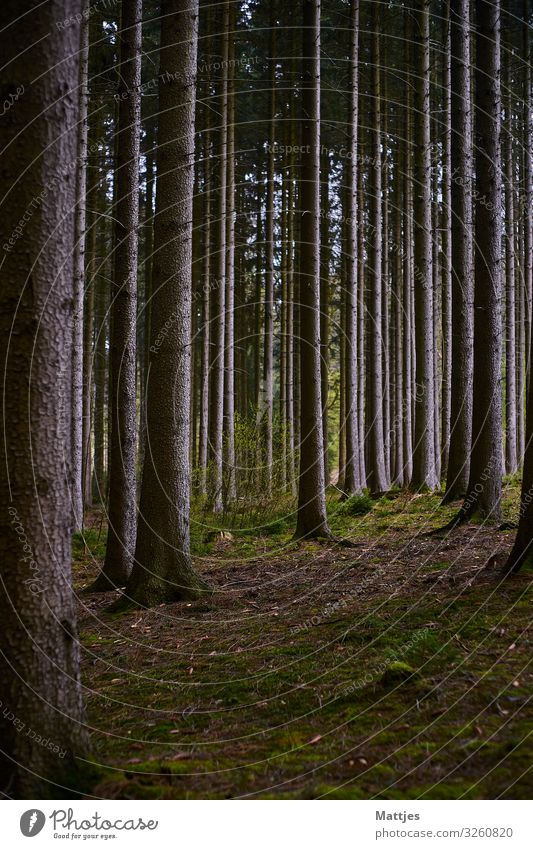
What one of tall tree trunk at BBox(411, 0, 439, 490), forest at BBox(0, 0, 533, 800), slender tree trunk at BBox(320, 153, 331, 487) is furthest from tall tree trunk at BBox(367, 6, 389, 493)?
slender tree trunk at BBox(320, 153, 331, 487)

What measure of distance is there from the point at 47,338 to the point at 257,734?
2.68 m

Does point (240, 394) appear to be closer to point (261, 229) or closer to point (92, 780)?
point (261, 229)

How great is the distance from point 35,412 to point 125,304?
579cm

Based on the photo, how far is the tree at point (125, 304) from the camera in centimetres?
886

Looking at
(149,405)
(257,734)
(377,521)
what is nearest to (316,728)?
(257,734)

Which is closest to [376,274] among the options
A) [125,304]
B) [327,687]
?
[125,304]

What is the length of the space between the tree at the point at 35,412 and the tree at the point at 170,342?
4183mm

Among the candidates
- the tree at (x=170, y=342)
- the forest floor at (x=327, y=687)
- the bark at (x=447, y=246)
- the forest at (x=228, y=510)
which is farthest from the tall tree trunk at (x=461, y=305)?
the tree at (x=170, y=342)

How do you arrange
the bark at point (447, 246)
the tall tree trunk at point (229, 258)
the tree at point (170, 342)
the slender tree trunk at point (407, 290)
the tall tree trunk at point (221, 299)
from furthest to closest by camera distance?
the slender tree trunk at point (407, 290) < the tall tree trunk at point (229, 258) < the bark at point (447, 246) < the tall tree trunk at point (221, 299) < the tree at point (170, 342)

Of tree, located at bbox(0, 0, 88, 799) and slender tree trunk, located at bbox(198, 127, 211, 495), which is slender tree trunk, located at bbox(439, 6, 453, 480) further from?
tree, located at bbox(0, 0, 88, 799)

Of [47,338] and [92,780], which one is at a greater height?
[47,338]

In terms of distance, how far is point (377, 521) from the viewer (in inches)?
509

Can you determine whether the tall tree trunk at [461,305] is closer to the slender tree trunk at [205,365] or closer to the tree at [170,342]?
the slender tree trunk at [205,365]

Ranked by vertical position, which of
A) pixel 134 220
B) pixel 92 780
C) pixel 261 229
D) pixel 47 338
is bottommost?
pixel 92 780
